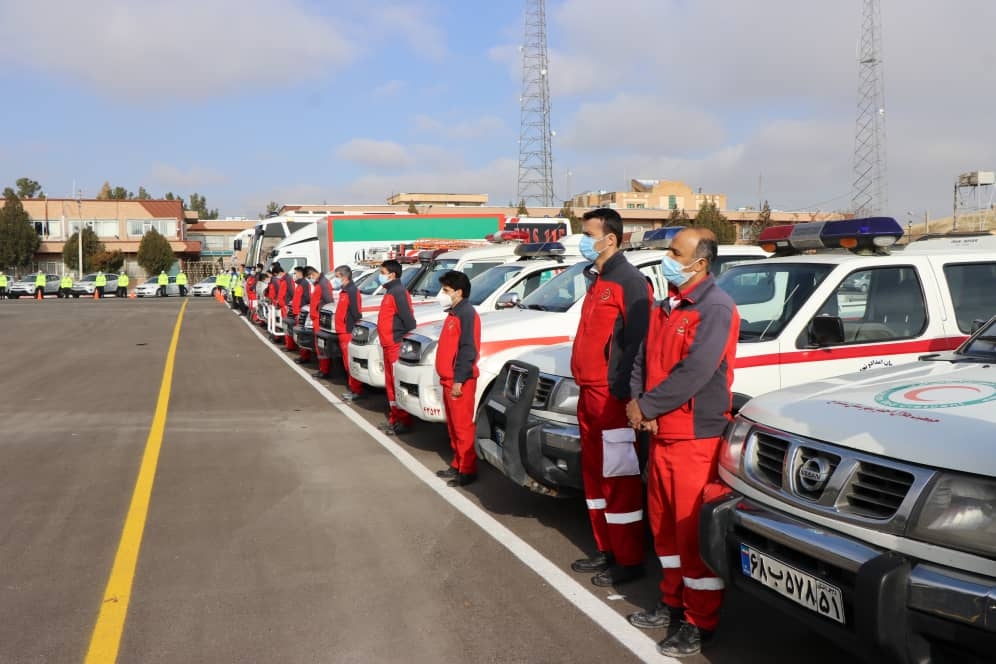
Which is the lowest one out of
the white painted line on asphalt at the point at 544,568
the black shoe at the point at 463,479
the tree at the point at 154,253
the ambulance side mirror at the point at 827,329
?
the white painted line on asphalt at the point at 544,568

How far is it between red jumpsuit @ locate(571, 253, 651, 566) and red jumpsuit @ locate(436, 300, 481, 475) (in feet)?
6.77

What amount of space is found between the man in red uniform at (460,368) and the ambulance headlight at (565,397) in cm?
144

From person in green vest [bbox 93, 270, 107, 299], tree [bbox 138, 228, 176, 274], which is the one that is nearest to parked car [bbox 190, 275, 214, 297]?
person in green vest [bbox 93, 270, 107, 299]

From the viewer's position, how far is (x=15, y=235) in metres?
66.1

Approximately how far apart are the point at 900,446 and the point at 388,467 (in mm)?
5287

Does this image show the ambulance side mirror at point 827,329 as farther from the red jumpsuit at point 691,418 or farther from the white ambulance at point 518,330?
the white ambulance at point 518,330

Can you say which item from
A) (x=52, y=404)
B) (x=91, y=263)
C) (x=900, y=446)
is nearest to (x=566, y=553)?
(x=900, y=446)

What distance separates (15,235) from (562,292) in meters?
69.1

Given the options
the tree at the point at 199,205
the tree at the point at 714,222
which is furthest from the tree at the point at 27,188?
the tree at the point at 714,222

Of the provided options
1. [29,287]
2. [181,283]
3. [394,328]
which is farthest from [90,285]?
[394,328]

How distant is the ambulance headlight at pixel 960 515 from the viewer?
2.79 metres

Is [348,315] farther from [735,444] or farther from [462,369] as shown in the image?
[735,444]

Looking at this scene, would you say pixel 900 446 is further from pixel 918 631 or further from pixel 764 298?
pixel 764 298

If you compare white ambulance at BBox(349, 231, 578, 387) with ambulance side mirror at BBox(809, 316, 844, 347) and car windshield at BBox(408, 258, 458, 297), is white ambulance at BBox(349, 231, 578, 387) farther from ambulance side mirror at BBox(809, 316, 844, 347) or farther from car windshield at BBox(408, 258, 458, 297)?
ambulance side mirror at BBox(809, 316, 844, 347)
